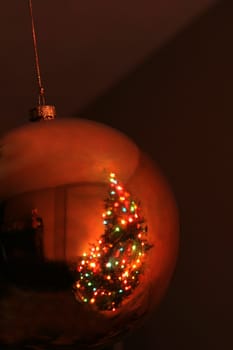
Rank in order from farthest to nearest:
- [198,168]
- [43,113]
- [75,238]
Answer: [198,168] → [43,113] → [75,238]

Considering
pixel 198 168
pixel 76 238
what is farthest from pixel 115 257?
pixel 198 168

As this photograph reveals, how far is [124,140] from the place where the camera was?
0.50 m

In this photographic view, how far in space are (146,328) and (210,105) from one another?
0.77 meters

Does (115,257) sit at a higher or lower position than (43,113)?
lower

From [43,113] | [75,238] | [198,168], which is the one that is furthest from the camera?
[198,168]

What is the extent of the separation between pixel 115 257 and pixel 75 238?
0.14 ft

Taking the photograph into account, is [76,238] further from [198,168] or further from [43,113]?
[198,168]

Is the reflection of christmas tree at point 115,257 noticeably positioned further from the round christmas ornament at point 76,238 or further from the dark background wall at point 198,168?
the dark background wall at point 198,168

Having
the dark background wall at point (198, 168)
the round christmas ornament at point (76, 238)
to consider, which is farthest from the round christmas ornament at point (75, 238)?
the dark background wall at point (198, 168)

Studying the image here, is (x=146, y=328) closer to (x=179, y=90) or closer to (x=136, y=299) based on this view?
(x=179, y=90)

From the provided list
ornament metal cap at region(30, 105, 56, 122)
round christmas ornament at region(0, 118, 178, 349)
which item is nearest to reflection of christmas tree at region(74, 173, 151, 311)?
round christmas ornament at region(0, 118, 178, 349)

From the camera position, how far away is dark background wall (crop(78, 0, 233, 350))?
1439mm

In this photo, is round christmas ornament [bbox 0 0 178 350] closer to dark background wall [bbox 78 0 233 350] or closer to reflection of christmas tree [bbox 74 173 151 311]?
reflection of christmas tree [bbox 74 173 151 311]

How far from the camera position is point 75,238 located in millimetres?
417
